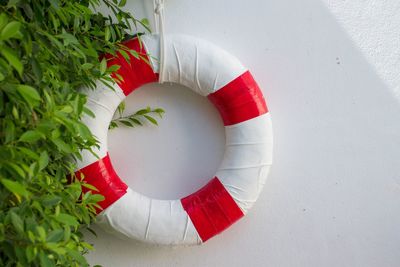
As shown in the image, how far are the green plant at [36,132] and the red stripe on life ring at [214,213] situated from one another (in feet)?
1.41

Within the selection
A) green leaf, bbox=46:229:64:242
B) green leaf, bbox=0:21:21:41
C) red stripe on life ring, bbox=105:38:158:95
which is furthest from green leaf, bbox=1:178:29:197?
red stripe on life ring, bbox=105:38:158:95

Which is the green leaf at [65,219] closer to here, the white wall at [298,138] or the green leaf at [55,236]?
the green leaf at [55,236]

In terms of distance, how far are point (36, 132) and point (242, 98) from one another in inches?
29.9

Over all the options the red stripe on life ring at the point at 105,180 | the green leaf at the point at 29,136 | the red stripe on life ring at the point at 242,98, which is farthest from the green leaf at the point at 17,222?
the red stripe on life ring at the point at 242,98

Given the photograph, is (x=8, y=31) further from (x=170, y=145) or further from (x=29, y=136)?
(x=170, y=145)

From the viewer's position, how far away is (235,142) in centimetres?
160

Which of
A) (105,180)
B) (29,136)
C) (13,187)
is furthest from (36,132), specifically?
(105,180)

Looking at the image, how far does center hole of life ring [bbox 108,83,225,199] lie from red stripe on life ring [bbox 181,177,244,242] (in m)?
0.13

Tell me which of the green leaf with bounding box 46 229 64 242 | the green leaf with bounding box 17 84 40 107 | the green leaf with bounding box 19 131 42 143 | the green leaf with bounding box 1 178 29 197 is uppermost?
the green leaf with bounding box 17 84 40 107

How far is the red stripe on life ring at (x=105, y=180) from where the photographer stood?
1.50 metres

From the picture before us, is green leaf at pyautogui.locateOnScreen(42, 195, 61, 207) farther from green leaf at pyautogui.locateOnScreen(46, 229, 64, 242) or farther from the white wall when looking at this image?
the white wall

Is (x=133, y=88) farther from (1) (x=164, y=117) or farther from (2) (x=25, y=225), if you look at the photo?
(2) (x=25, y=225)

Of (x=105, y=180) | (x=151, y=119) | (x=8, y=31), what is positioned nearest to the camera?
(x=8, y=31)

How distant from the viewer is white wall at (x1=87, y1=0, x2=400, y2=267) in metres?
1.68
